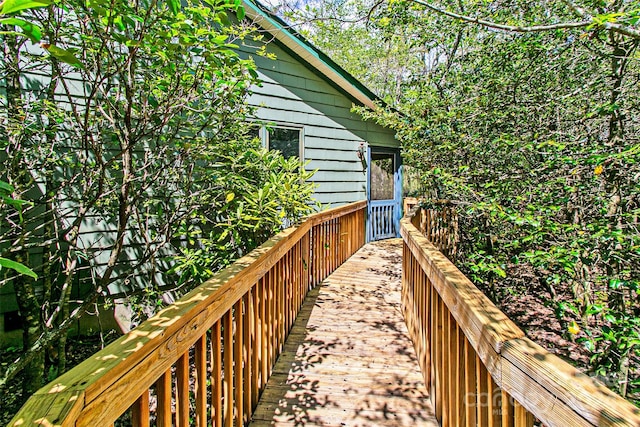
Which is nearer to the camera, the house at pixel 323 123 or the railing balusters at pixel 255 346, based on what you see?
the railing balusters at pixel 255 346

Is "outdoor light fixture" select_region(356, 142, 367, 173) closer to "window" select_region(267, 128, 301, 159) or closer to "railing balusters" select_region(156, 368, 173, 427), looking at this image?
"window" select_region(267, 128, 301, 159)

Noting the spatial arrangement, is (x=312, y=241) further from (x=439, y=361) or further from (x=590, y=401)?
(x=590, y=401)

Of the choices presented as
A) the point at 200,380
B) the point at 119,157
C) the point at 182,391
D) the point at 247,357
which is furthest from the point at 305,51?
the point at 182,391

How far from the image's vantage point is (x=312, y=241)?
494 cm

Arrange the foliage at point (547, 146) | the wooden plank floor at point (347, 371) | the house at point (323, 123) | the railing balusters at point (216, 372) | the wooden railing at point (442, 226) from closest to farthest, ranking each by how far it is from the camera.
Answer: the railing balusters at point (216, 372) < the wooden plank floor at point (347, 371) < the foliage at point (547, 146) < the wooden railing at point (442, 226) < the house at point (323, 123)

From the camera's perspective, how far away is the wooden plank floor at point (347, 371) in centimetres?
240

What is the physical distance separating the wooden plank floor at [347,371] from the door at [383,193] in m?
4.24

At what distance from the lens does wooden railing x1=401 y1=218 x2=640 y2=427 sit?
903 mm

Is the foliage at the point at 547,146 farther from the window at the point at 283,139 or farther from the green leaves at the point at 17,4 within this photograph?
the green leaves at the point at 17,4

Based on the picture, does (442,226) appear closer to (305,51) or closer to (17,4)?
(305,51)

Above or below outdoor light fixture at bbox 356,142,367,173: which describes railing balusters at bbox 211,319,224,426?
below

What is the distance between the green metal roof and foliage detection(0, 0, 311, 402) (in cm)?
179

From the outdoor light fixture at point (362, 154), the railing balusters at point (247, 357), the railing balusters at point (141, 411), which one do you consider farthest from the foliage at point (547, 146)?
the railing balusters at point (141, 411)

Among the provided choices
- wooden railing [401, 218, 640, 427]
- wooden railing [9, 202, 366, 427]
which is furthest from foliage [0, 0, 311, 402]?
wooden railing [401, 218, 640, 427]
